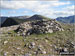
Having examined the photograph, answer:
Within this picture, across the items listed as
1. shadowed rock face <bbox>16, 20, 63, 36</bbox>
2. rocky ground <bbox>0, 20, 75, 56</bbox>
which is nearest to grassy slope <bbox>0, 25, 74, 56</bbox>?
rocky ground <bbox>0, 20, 75, 56</bbox>

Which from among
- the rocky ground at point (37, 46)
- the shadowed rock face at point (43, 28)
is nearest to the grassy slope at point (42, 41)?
the rocky ground at point (37, 46)

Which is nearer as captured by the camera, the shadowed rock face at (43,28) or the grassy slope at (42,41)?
the grassy slope at (42,41)

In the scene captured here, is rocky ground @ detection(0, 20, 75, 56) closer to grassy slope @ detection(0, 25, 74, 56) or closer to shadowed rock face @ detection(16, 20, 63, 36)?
grassy slope @ detection(0, 25, 74, 56)

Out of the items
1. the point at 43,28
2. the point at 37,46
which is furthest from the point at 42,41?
the point at 43,28

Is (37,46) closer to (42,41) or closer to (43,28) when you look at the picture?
(42,41)

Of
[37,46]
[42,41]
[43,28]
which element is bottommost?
[37,46]

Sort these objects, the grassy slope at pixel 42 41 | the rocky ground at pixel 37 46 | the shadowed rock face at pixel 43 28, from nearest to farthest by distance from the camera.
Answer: the rocky ground at pixel 37 46, the grassy slope at pixel 42 41, the shadowed rock face at pixel 43 28

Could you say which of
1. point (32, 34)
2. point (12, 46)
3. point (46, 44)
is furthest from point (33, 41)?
point (32, 34)

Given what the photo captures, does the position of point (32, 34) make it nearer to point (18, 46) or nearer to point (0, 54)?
point (18, 46)

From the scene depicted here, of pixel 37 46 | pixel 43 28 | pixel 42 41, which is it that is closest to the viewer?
pixel 37 46

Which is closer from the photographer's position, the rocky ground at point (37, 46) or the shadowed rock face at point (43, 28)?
the rocky ground at point (37, 46)

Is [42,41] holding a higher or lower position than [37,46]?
higher

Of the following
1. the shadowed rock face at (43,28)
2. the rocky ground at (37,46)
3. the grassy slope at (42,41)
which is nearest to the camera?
the rocky ground at (37,46)

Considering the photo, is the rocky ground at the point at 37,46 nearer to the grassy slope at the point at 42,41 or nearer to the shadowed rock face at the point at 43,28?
the grassy slope at the point at 42,41
